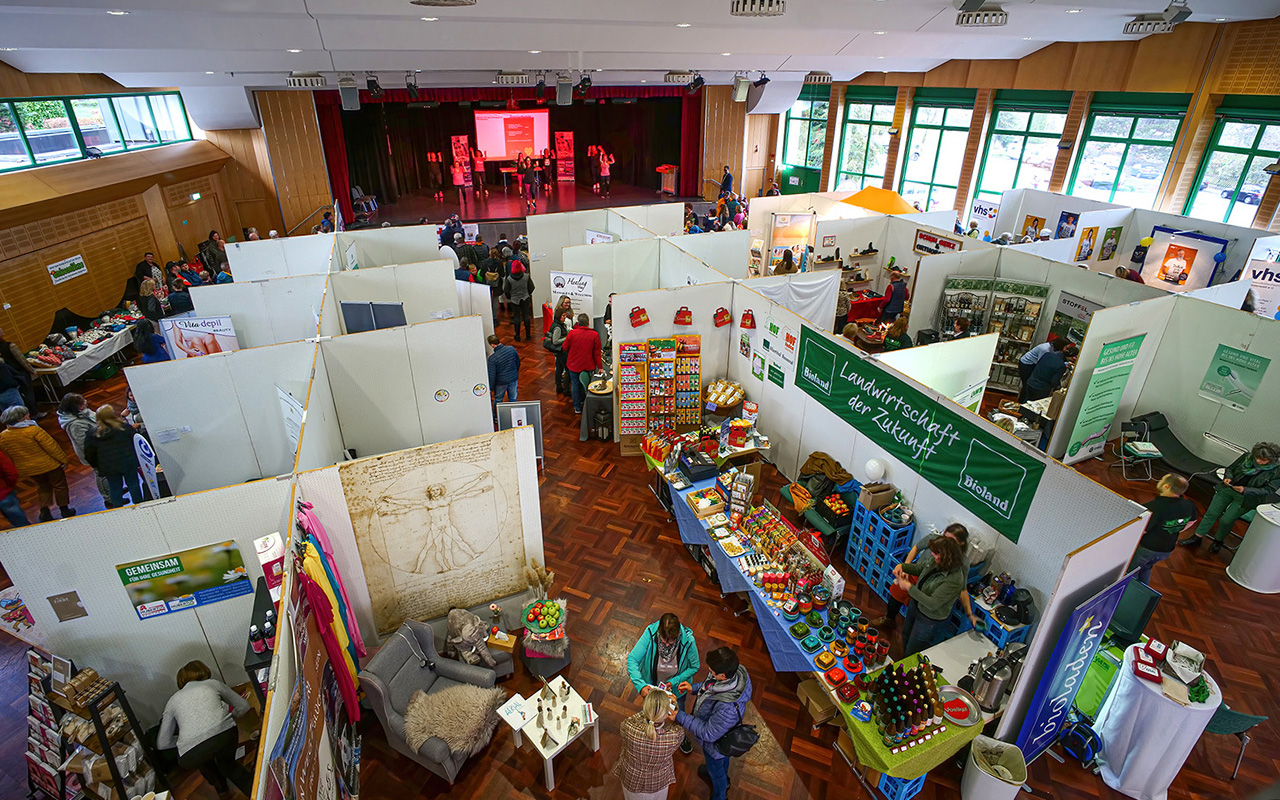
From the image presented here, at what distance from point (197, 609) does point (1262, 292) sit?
1364cm

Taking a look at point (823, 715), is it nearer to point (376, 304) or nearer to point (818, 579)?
point (818, 579)

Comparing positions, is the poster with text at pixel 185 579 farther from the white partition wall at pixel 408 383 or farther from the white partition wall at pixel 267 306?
the white partition wall at pixel 267 306

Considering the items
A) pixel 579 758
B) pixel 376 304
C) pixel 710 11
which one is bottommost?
pixel 579 758

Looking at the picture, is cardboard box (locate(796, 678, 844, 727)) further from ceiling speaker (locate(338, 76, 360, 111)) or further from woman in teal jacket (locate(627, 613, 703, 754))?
ceiling speaker (locate(338, 76, 360, 111))

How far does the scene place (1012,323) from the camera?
8.93 meters

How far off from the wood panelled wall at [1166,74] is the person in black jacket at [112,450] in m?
16.4

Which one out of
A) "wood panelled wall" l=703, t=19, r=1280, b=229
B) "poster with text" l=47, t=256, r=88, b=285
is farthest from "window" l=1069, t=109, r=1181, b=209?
"poster with text" l=47, t=256, r=88, b=285

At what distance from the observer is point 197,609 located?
3906mm

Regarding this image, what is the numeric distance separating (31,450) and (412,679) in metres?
4.82

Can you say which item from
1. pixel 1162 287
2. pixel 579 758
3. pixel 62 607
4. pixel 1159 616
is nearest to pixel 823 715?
pixel 579 758

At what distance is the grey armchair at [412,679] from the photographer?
3.84 meters

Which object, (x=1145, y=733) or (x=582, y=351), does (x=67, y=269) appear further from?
(x=1145, y=733)

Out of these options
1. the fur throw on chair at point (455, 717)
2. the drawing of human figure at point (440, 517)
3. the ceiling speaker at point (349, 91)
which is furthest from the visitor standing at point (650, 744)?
the ceiling speaker at point (349, 91)

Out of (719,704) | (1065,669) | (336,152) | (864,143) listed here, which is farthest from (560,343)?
(864,143)
